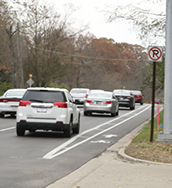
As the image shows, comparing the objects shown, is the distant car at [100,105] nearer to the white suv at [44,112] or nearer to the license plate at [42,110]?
the white suv at [44,112]

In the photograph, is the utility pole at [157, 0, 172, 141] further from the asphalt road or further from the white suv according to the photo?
the white suv

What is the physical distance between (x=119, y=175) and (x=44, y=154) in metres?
3.23

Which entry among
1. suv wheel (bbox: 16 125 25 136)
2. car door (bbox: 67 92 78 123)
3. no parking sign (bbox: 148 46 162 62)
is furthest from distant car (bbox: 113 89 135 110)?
no parking sign (bbox: 148 46 162 62)

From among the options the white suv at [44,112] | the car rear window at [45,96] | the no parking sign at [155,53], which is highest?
the no parking sign at [155,53]

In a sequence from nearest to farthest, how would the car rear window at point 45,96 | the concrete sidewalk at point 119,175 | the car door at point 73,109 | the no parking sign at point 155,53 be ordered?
the concrete sidewalk at point 119,175 < the no parking sign at point 155,53 < the car rear window at point 45,96 < the car door at point 73,109

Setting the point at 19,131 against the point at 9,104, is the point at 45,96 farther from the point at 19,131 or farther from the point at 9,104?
the point at 9,104

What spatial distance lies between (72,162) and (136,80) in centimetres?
8148

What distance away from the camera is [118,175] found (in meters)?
8.48

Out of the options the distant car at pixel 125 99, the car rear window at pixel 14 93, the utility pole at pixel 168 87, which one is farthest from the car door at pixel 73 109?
the distant car at pixel 125 99

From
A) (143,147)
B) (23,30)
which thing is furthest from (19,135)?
(23,30)

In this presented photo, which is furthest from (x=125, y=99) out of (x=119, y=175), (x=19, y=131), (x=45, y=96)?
(x=119, y=175)

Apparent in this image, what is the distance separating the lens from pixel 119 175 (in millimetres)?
8477

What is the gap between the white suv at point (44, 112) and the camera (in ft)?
49.4

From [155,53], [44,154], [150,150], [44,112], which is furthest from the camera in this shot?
[44,112]
